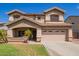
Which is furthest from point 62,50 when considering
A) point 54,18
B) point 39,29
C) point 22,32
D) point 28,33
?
point 54,18

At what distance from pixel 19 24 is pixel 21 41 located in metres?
2.94

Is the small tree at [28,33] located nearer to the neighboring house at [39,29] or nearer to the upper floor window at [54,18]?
the neighboring house at [39,29]

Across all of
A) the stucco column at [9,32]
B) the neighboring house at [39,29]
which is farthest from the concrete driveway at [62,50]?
the stucco column at [9,32]

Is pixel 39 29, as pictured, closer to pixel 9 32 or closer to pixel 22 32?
pixel 22 32

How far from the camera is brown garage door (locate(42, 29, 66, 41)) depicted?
2819 centimetres

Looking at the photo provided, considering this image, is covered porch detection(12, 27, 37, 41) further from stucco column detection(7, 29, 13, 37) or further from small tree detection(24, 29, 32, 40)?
small tree detection(24, 29, 32, 40)

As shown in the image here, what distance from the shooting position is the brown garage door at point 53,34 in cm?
2819

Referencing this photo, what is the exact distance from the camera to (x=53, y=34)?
28.2 metres

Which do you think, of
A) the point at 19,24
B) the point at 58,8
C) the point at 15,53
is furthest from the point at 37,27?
the point at 15,53

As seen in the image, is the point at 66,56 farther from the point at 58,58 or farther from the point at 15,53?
the point at 15,53

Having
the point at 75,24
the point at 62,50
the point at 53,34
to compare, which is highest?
the point at 75,24

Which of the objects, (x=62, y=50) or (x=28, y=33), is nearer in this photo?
(x=62, y=50)

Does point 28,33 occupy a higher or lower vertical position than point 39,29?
lower

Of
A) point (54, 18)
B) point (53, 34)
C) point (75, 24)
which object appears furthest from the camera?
point (75, 24)
